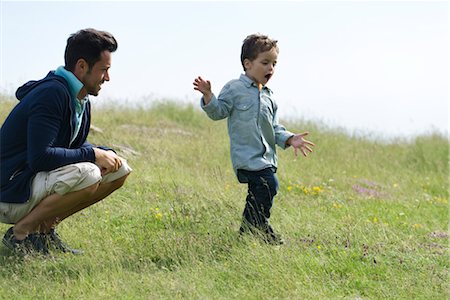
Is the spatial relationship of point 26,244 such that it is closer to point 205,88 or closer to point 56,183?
point 56,183

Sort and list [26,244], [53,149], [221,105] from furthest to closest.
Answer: [221,105]
[26,244]
[53,149]

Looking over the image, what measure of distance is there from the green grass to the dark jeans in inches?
9.9

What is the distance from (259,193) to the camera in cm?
641

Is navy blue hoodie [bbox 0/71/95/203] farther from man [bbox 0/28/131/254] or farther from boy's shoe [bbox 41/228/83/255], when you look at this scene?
boy's shoe [bbox 41/228/83/255]

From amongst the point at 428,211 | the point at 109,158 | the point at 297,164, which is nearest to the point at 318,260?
the point at 109,158

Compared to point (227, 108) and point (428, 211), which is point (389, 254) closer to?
point (227, 108)

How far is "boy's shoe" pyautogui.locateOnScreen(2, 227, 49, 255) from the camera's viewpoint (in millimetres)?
5977

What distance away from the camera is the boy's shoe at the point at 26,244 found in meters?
5.98

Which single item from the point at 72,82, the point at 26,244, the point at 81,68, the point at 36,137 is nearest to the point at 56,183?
the point at 36,137

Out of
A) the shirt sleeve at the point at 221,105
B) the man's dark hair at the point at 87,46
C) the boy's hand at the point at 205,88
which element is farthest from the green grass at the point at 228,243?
the man's dark hair at the point at 87,46

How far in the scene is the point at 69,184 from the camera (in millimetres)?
5680

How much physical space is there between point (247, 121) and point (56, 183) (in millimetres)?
1773

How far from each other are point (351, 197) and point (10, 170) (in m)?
5.28

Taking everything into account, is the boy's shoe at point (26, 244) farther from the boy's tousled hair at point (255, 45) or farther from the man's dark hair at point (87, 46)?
the boy's tousled hair at point (255, 45)
